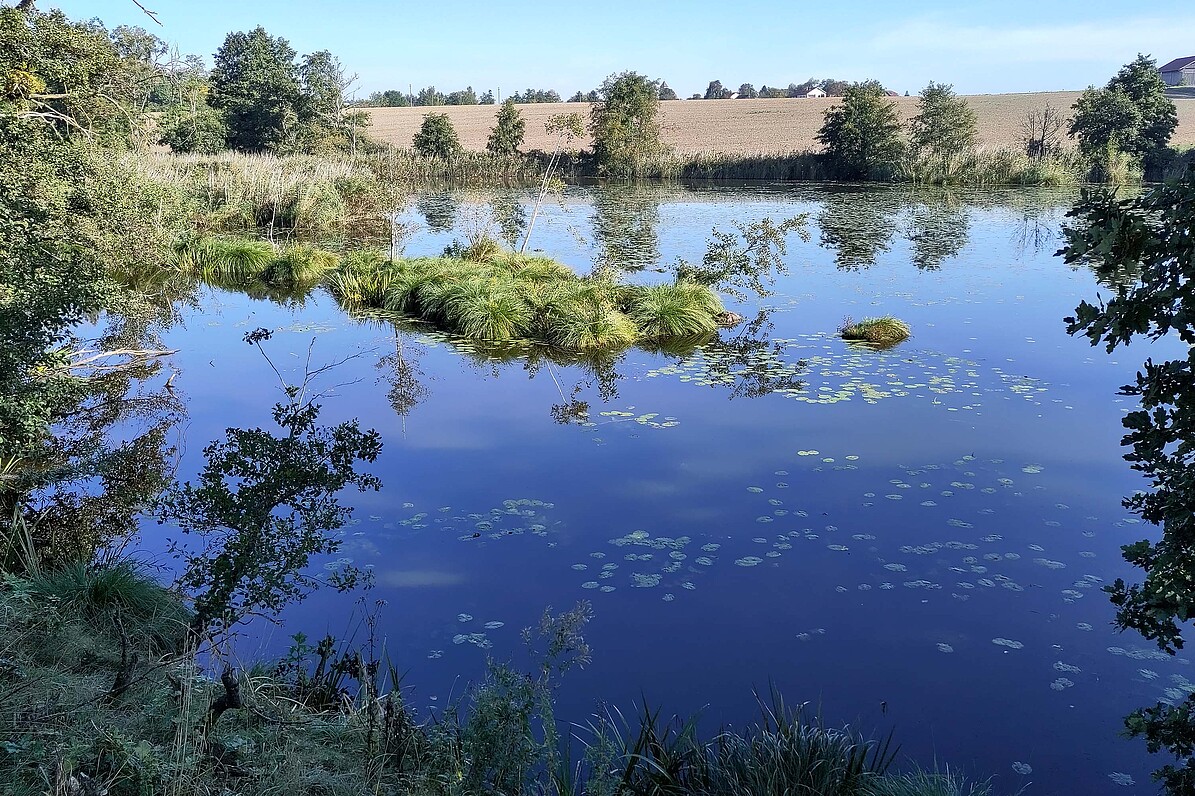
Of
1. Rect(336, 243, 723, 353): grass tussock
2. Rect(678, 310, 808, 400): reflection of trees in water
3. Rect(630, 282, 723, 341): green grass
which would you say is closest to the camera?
Rect(678, 310, 808, 400): reflection of trees in water

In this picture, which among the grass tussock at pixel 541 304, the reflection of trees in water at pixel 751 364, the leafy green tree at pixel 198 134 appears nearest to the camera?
the reflection of trees in water at pixel 751 364

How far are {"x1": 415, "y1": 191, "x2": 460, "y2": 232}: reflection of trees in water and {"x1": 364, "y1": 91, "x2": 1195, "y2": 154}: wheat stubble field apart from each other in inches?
590

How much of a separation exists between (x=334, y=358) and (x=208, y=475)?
713 cm

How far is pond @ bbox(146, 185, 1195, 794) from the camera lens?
4.38 m

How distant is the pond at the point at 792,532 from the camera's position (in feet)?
14.4

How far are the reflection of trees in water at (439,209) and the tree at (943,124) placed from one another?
1816 cm

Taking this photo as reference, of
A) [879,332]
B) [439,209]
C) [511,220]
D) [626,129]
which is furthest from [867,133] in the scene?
[879,332]

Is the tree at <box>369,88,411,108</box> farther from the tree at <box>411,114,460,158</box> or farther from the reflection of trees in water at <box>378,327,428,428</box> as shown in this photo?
the reflection of trees in water at <box>378,327,428,428</box>

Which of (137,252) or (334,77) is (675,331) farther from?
(334,77)

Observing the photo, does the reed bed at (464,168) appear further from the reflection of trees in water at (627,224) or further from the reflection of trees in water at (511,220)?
the reflection of trees in water at (511,220)

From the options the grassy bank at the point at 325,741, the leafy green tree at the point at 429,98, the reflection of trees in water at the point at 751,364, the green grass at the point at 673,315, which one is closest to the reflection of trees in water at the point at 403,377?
the green grass at the point at 673,315

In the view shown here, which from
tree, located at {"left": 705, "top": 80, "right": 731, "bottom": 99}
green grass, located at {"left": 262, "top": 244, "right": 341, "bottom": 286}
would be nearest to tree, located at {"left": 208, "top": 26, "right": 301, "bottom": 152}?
green grass, located at {"left": 262, "top": 244, "right": 341, "bottom": 286}

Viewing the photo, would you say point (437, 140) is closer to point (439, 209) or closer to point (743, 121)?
point (439, 209)

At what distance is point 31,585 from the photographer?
4539mm
